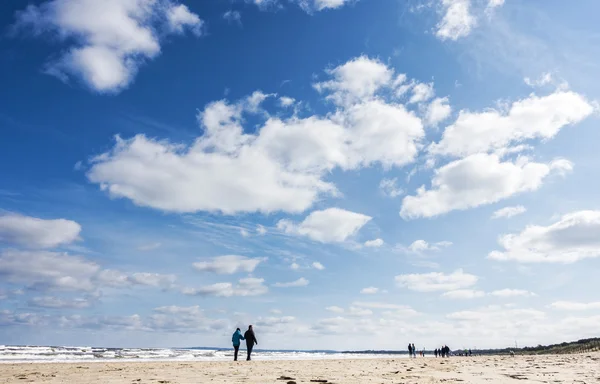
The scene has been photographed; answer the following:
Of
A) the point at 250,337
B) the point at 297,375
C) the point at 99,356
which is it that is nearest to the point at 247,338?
the point at 250,337

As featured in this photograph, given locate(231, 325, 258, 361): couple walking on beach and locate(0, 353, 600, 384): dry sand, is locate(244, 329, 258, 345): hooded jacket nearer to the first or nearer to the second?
locate(231, 325, 258, 361): couple walking on beach

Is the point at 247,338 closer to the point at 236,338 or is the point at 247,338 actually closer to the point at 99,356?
the point at 236,338

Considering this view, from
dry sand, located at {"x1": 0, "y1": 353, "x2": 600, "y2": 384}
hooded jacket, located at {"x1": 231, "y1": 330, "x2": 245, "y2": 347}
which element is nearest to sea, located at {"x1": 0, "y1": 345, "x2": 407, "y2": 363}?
hooded jacket, located at {"x1": 231, "y1": 330, "x2": 245, "y2": 347}

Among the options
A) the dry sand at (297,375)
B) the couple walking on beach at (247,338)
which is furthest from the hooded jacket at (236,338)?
the dry sand at (297,375)

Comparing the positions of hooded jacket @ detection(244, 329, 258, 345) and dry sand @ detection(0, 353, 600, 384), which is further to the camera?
hooded jacket @ detection(244, 329, 258, 345)

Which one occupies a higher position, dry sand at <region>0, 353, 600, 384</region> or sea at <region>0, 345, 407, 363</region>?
dry sand at <region>0, 353, 600, 384</region>

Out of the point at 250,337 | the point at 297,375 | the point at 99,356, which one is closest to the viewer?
the point at 297,375

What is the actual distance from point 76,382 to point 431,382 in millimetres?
10066

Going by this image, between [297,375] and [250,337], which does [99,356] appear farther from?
[297,375]

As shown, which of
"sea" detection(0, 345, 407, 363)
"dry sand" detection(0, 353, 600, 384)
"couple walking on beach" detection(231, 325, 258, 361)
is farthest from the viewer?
"sea" detection(0, 345, 407, 363)

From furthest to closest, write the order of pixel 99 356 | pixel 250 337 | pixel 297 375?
pixel 99 356 < pixel 250 337 < pixel 297 375

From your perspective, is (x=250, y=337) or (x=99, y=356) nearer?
(x=250, y=337)

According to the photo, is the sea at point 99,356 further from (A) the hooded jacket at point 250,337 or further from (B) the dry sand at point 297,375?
(B) the dry sand at point 297,375

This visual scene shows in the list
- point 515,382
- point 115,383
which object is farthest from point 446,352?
point 115,383
